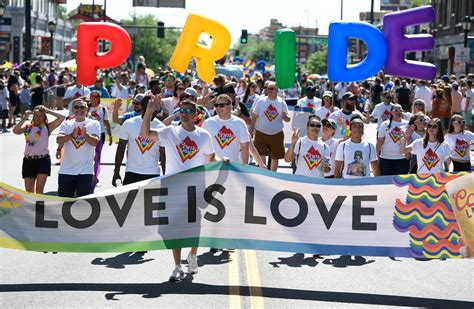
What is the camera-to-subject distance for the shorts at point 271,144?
18.4 m

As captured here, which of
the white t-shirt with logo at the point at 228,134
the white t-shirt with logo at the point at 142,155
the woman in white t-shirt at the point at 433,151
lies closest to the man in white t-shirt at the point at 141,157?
the white t-shirt with logo at the point at 142,155

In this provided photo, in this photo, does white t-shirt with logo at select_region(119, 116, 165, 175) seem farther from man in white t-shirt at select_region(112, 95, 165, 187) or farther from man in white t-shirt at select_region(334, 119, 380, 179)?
man in white t-shirt at select_region(334, 119, 380, 179)

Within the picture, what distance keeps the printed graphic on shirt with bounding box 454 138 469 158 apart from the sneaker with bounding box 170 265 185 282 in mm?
5854

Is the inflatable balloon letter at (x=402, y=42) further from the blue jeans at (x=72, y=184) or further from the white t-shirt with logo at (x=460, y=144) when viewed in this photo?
the blue jeans at (x=72, y=184)

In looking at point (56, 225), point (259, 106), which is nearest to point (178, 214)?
point (56, 225)

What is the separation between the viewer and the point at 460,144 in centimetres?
1489

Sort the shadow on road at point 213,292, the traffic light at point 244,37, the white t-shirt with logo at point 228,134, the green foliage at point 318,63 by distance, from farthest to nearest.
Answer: the green foliage at point 318,63
the traffic light at point 244,37
the white t-shirt with logo at point 228,134
the shadow on road at point 213,292

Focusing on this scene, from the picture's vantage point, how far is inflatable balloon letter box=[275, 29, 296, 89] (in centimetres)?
2128

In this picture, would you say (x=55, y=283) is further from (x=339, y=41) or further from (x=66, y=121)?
(x=339, y=41)

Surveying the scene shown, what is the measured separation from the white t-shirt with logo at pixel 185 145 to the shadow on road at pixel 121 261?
4.08ft

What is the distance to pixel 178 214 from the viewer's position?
34.5 ft

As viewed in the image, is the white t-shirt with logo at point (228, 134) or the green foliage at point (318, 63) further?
the green foliage at point (318, 63)

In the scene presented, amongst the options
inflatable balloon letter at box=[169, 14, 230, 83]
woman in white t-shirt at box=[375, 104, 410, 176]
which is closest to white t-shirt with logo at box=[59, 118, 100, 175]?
woman in white t-shirt at box=[375, 104, 410, 176]

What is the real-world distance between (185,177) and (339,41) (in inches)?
334
